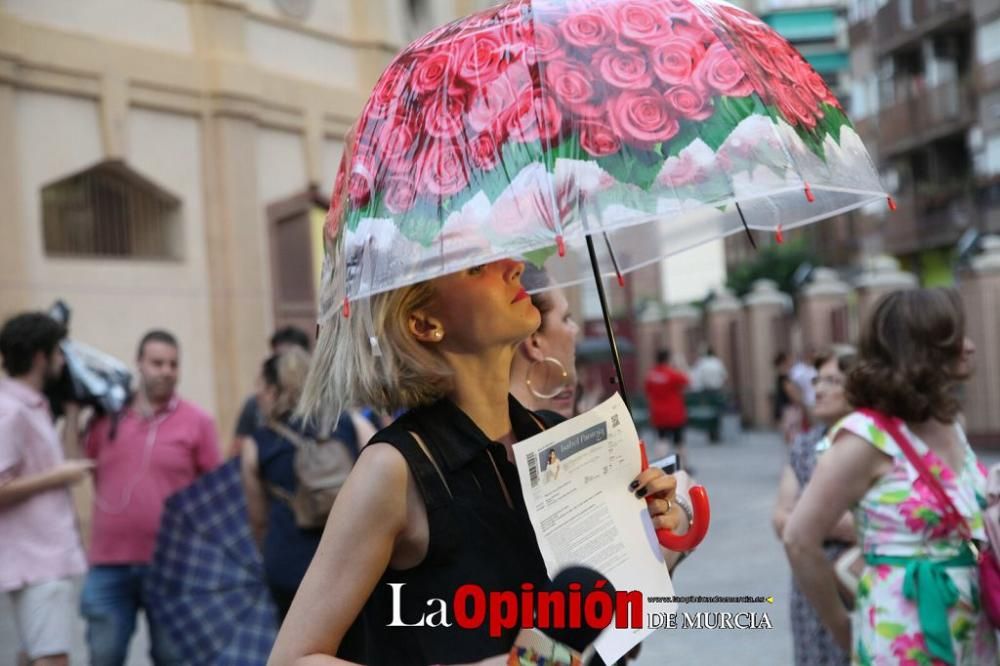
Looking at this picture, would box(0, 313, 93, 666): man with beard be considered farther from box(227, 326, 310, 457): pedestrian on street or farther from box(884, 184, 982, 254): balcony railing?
box(884, 184, 982, 254): balcony railing

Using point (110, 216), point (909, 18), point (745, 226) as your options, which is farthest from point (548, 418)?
point (909, 18)

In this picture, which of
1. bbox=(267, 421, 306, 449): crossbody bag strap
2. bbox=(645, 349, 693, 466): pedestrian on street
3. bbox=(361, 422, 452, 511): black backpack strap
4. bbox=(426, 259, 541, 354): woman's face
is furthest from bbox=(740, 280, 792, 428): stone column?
bbox=(361, 422, 452, 511): black backpack strap

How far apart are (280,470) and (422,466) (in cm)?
327

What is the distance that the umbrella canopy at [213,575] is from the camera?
5535mm

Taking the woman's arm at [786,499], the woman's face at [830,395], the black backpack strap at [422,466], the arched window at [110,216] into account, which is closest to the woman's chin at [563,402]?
the black backpack strap at [422,466]

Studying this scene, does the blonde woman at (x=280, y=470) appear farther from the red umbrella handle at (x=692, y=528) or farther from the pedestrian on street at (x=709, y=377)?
the pedestrian on street at (x=709, y=377)

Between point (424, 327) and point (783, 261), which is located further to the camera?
point (783, 261)

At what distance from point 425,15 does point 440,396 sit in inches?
624

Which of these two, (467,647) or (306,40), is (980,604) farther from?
(306,40)

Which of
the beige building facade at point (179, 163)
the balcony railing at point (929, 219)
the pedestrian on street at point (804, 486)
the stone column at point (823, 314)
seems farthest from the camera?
the balcony railing at point (929, 219)

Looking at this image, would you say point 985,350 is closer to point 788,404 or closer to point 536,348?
point 788,404

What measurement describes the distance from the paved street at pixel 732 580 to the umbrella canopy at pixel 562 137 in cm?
67

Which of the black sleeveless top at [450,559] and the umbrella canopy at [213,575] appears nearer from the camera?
the black sleeveless top at [450,559]

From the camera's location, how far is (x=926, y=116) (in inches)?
1508
